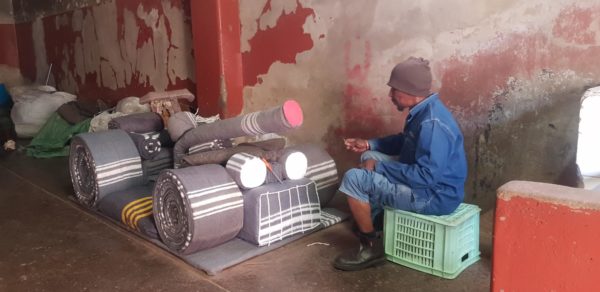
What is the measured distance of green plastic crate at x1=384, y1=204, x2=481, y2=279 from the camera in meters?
2.60

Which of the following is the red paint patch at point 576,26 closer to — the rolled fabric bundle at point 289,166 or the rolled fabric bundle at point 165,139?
the rolled fabric bundle at point 289,166

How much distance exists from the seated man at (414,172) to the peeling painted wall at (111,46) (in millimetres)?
3108

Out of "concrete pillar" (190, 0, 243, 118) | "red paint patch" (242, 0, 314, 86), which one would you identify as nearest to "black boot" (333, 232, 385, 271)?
"red paint patch" (242, 0, 314, 86)

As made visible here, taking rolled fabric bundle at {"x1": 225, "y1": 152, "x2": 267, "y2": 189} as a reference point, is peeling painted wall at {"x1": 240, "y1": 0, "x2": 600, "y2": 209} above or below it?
above

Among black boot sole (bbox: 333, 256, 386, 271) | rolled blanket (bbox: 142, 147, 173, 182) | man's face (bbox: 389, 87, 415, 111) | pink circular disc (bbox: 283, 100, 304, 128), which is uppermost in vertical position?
man's face (bbox: 389, 87, 415, 111)

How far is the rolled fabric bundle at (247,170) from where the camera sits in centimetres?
298

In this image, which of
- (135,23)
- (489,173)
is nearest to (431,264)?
(489,173)

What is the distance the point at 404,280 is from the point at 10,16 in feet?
29.6

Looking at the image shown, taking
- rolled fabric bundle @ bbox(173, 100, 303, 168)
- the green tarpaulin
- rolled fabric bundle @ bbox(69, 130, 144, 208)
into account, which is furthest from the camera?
the green tarpaulin

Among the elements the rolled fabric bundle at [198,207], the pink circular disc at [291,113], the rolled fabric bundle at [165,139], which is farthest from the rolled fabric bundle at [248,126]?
the rolled fabric bundle at [165,139]

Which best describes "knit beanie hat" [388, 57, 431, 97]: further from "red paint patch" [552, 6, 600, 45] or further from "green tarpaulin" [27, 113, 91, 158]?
"green tarpaulin" [27, 113, 91, 158]

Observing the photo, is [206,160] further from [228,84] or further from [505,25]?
[505,25]

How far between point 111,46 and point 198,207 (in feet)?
15.2

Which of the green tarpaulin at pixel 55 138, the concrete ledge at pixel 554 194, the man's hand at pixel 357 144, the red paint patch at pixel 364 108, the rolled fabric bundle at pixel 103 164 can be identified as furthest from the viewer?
the green tarpaulin at pixel 55 138
